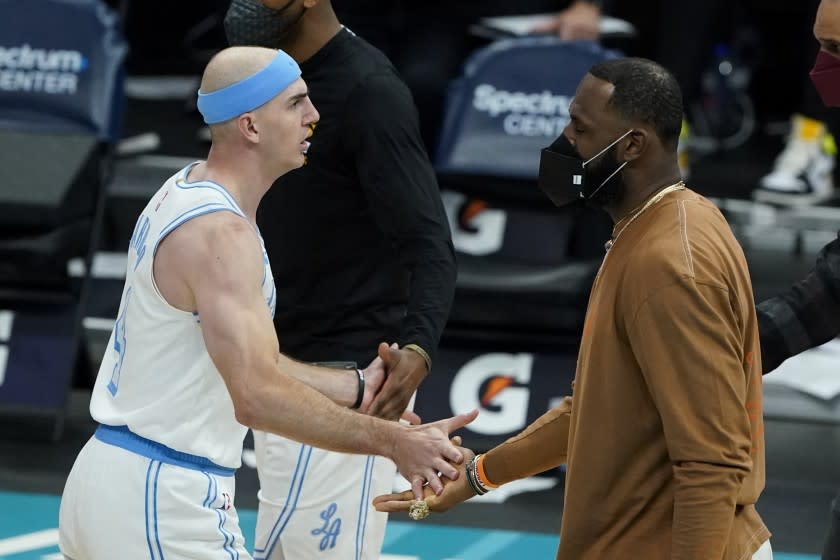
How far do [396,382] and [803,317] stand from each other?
1011mm

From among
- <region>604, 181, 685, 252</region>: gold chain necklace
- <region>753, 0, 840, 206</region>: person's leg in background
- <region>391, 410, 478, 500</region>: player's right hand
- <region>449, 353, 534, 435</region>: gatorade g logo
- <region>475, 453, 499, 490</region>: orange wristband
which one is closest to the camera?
<region>604, 181, 685, 252</region>: gold chain necklace

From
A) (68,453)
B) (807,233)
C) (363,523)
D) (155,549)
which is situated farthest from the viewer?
(807,233)

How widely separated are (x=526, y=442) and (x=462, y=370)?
291cm

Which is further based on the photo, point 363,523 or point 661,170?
point 363,523

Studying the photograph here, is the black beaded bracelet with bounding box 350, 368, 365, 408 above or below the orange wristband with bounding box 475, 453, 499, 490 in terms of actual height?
below

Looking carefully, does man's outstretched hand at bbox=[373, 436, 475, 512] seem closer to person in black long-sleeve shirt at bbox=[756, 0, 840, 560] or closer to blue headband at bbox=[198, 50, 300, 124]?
person in black long-sleeve shirt at bbox=[756, 0, 840, 560]

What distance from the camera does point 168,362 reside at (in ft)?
10.5

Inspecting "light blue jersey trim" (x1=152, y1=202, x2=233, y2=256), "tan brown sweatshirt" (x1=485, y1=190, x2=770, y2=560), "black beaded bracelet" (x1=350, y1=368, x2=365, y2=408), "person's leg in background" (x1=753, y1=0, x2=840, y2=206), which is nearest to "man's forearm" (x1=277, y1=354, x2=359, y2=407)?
"black beaded bracelet" (x1=350, y1=368, x2=365, y2=408)

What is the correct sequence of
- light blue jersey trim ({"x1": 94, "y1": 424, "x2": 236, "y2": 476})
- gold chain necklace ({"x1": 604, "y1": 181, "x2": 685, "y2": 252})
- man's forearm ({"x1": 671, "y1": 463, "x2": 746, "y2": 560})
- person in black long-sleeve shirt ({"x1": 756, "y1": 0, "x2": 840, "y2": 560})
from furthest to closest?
person in black long-sleeve shirt ({"x1": 756, "y1": 0, "x2": 840, "y2": 560}) → light blue jersey trim ({"x1": 94, "y1": 424, "x2": 236, "y2": 476}) → gold chain necklace ({"x1": 604, "y1": 181, "x2": 685, "y2": 252}) → man's forearm ({"x1": 671, "y1": 463, "x2": 746, "y2": 560})

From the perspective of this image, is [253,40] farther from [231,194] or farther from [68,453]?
[68,453]

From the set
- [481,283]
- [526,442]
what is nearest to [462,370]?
[481,283]

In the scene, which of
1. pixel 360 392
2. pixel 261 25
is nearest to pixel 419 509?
pixel 360 392

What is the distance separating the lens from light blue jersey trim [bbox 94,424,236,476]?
3.23 m

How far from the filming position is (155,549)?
320cm
